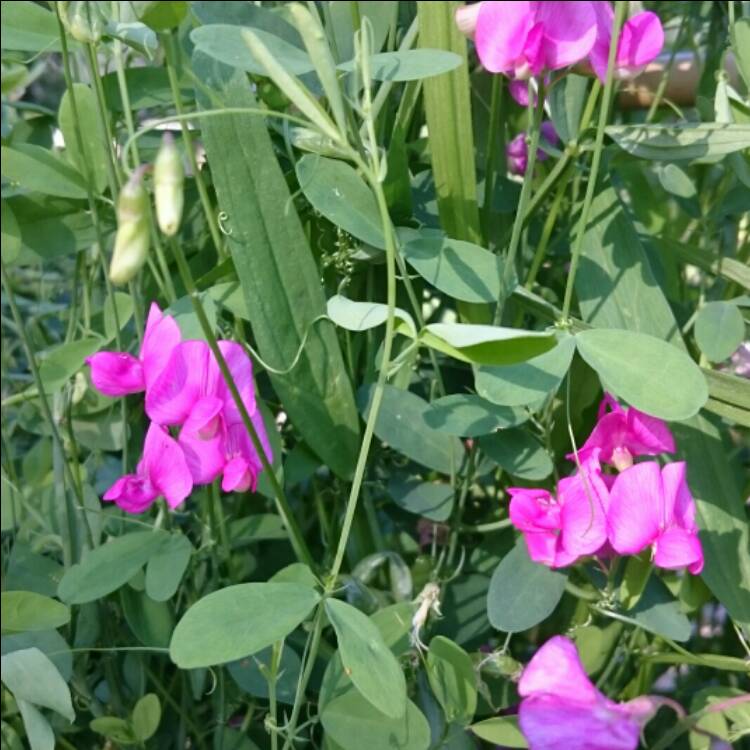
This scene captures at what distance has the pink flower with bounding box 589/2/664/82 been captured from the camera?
586 millimetres

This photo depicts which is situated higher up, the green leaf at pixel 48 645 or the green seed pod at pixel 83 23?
the green seed pod at pixel 83 23

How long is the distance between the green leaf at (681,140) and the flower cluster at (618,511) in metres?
0.15

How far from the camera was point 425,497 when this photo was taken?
72 cm

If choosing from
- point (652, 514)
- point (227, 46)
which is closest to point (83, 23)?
point (227, 46)

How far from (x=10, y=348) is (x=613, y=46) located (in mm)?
700

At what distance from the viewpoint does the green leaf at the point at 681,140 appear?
0.62 meters

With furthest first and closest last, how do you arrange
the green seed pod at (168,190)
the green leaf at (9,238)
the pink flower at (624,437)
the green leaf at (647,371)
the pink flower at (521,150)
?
the pink flower at (521,150)
the green leaf at (9,238)
the pink flower at (624,437)
the green leaf at (647,371)
the green seed pod at (168,190)

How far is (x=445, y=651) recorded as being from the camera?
0.60 meters

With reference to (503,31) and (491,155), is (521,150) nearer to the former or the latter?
(491,155)

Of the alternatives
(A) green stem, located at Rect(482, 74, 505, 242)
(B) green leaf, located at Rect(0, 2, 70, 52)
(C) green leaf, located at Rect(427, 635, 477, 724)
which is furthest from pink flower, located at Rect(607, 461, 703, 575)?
(B) green leaf, located at Rect(0, 2, 70, 52)

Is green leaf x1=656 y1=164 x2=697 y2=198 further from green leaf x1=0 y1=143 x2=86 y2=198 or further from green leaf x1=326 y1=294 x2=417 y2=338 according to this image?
green leaf x1=0 y1=143 x2=86 y2=198

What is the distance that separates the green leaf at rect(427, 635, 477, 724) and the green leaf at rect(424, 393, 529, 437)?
11 centimetres

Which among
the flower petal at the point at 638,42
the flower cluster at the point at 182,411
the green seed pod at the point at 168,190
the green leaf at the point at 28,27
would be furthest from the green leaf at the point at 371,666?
the green leaf at the point at 28,27

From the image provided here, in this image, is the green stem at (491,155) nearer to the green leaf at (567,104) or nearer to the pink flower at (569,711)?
the green leaf at (567,104)
